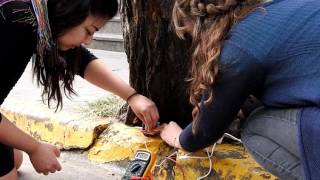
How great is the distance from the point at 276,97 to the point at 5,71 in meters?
0.84

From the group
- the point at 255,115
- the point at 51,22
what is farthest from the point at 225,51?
the point at 51,22

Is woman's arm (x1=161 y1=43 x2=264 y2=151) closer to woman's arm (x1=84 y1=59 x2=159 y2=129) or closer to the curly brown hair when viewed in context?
the curly brown hair

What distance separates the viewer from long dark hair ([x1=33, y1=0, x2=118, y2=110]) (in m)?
1.49

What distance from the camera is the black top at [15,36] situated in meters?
1.49

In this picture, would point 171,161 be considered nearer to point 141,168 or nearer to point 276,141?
point 141,168

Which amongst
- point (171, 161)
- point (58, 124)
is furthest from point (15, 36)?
point (58, 124)

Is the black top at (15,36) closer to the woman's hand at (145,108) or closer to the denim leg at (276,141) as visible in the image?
the woman's hand at (145,108)

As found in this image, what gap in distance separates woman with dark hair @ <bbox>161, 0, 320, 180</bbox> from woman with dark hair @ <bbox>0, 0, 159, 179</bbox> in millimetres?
294

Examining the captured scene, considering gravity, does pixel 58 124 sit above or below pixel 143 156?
below

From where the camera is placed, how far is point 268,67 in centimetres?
145

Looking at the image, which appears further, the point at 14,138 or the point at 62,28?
the point at 14,138

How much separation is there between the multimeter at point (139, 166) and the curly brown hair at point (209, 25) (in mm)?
432

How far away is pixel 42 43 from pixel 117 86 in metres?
0.60

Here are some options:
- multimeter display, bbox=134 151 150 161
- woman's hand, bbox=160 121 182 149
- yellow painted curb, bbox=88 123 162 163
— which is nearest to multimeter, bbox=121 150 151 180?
multimeter display, bbox=134 151 150 161
